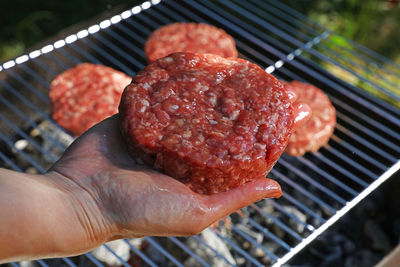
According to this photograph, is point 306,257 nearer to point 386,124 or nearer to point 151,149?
point 386,124

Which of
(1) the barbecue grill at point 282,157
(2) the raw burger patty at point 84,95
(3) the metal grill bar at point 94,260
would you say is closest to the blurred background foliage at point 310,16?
(1) the barbecue grill at point 282,157

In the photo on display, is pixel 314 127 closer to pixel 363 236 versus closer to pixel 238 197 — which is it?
pixel 363 236

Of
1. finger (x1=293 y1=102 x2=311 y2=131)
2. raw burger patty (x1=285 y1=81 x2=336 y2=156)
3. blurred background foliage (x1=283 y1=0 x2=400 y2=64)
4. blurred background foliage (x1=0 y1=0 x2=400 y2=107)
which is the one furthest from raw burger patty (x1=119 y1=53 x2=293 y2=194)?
blurred background foliage (x1=283 y1=0 x2=400 y2=64)

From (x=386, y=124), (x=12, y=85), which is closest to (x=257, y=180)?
(x=386, y=124)

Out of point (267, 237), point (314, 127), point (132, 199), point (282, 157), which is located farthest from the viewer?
point (282, 157)

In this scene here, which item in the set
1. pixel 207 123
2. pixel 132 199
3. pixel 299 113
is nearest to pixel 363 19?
pixel 299 113

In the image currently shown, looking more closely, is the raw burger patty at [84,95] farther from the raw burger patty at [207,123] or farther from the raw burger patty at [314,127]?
the raw burger patty at [314,127]

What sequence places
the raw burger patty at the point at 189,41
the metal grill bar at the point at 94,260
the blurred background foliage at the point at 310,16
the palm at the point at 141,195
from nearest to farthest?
the palm at the point at 141,195
the metal grill bar at the point at 94,260
the raw burger patty at the point at 189,41
the blurred background foliage at the point at 310,16
